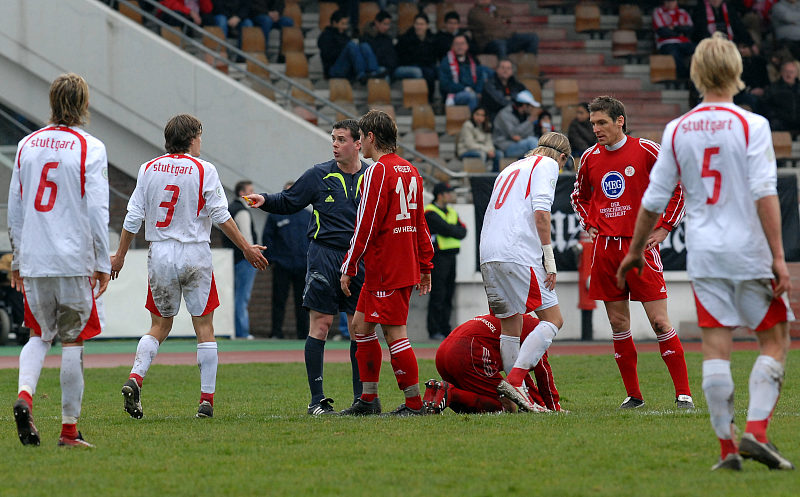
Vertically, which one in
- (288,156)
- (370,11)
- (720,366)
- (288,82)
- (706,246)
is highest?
(370,11)

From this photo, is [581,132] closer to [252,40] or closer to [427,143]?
[427,143]

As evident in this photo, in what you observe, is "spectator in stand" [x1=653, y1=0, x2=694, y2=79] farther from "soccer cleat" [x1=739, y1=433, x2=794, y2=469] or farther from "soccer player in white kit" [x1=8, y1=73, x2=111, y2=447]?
"soccer cleat" [x1=739, y1=433, x2=794, y2=469]

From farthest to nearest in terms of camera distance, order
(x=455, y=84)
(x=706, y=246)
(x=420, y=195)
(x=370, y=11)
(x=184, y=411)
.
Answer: (x=370, y=11), (x=455, y=84), (x=184, y=411), (x=420, y=195), (x=706, y=246)

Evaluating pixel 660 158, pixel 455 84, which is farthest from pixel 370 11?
pixel 660 158

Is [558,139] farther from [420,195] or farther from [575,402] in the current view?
[575,402]

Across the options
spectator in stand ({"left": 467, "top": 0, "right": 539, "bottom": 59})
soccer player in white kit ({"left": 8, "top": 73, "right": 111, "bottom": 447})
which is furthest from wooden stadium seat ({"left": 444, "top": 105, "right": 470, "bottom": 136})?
soccer player in white kit ({"left": 8, "top": 73, "right": 111, "bottom": 447})

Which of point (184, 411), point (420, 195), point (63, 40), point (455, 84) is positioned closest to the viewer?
point (420, 195)

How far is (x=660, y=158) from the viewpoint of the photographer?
624cm

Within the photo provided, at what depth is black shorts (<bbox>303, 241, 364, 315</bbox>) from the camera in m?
9.23

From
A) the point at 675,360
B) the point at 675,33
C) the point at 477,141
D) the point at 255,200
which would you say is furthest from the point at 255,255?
the point at 675,33

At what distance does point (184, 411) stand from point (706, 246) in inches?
196

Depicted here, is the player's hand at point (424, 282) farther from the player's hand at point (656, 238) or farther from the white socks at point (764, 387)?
the white socks at point (764, 387)

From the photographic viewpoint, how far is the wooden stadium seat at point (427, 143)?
2133 cm

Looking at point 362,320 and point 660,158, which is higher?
point 660,158
